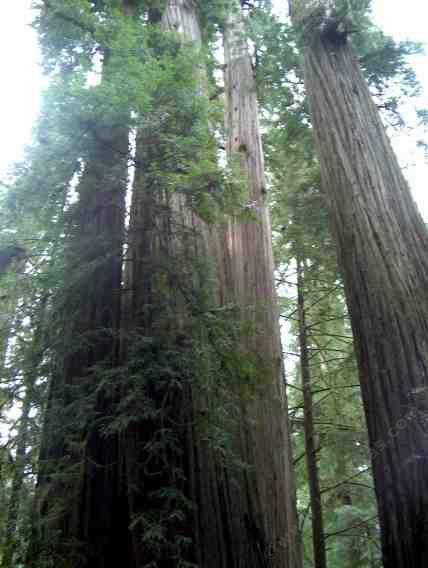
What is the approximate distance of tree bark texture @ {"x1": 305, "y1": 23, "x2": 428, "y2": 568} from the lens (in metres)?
2.57

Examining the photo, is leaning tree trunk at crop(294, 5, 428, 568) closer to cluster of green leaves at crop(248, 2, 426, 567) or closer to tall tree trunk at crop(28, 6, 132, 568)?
cluster of green leaves at crop(248, 2, 426, 567)

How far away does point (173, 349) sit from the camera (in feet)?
7.71

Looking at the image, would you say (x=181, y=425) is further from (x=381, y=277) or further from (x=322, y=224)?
(x=322, y=224)

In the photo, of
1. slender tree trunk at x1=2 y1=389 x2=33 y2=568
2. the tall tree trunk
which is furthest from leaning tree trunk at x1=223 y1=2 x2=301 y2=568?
slender tree trunk at x1=2 y1=389 x2=33 y2=568

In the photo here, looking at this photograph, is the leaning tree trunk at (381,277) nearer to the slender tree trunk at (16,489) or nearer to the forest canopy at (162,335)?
the forest canopy at (162,335)

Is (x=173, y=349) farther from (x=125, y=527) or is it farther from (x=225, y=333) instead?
(x=125, y=527)

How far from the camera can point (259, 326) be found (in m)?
3.89

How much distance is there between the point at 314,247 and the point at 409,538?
413 cm

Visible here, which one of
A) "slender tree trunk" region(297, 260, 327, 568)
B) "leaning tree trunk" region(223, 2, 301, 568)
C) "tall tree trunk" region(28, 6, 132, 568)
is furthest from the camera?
"slender tree trunk" region(297, 260, 327, 568)

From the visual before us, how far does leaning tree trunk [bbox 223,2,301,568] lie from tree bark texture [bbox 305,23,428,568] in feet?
2.35

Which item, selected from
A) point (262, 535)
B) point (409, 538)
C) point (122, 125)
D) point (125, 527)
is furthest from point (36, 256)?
point (409, 538)

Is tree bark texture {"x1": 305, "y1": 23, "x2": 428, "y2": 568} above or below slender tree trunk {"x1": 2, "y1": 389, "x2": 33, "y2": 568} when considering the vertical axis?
above

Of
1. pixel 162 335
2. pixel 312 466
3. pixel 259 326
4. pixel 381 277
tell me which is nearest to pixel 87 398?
pixel 162 335

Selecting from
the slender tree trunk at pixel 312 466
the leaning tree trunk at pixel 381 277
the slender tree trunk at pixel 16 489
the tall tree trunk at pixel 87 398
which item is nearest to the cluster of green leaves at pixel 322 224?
the slender tree trunk at pixel 312 466
